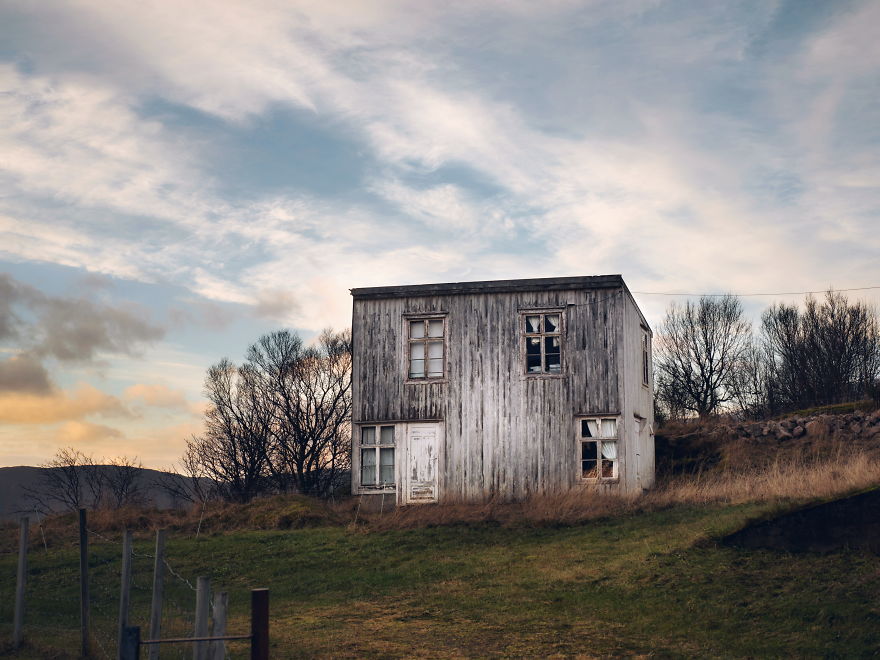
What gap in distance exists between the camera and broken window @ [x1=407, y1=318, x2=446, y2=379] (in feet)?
95.4

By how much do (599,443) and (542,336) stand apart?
3.78 meters

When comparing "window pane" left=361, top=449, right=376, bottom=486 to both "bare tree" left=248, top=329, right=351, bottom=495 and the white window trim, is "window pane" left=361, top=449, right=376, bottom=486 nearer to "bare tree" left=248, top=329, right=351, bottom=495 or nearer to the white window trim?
the white window trim

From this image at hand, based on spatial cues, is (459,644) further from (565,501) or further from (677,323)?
(677,323)

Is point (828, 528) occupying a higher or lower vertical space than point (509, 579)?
higher

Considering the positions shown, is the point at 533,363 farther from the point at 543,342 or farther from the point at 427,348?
the point at 427,348

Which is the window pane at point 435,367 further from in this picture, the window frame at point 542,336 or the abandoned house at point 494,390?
the window frame at point 542,336

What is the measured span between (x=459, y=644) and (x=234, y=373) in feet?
149

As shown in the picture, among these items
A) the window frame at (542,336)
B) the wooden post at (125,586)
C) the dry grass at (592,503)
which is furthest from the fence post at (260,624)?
the window frame at (542,336)

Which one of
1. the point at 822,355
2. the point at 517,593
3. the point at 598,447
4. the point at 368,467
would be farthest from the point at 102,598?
the point at 822,355

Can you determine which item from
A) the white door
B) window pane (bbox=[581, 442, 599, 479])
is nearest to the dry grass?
window pane (bbox=[581, 442, 599, 479])

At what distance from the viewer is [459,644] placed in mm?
13211

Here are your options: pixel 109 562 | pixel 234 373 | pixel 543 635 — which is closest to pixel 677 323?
pixel 234 373

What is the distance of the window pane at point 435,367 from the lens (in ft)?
95.2

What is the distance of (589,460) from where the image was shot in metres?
27.5
